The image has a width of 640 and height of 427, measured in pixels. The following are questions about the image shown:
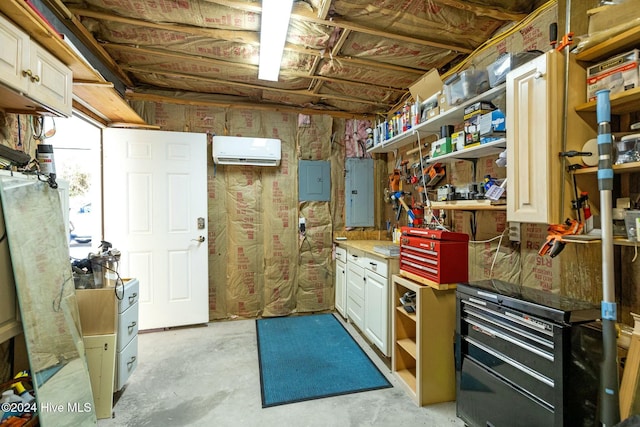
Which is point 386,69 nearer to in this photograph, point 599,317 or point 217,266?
point 599,317

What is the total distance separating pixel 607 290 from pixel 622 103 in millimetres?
806

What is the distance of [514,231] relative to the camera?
196 cm

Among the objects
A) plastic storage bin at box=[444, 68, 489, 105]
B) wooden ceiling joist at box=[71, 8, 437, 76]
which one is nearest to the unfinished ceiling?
wooden ceiling joist at box=[71, 8, 437, 76]

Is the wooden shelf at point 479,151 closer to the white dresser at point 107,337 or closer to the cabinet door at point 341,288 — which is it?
the cabinet door at point 341,288

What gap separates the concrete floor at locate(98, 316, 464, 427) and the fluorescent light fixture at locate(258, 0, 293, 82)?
8.33 ft

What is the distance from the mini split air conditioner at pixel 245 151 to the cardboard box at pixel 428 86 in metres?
1.60

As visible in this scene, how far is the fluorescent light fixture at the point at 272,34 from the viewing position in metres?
1.81

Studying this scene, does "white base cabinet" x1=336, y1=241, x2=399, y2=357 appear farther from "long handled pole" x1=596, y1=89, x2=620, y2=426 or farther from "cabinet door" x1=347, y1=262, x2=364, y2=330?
"long handled pole" x1=596, y1=89, x2=620, y2=426

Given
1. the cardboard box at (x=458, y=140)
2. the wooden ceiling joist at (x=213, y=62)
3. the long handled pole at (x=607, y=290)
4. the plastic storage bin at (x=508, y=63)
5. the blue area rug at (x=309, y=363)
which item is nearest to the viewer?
the long handled pole at (x=607, y=290)

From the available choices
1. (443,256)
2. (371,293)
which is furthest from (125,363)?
(443,256)

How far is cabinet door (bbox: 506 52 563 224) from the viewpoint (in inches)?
55.6

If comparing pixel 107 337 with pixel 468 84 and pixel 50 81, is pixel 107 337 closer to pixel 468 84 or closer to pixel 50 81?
pixel 50 81

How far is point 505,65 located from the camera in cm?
169

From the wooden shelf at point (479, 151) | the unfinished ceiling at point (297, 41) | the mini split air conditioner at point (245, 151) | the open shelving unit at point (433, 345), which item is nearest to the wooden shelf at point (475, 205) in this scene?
the wooden shelf at point (479, 151)
